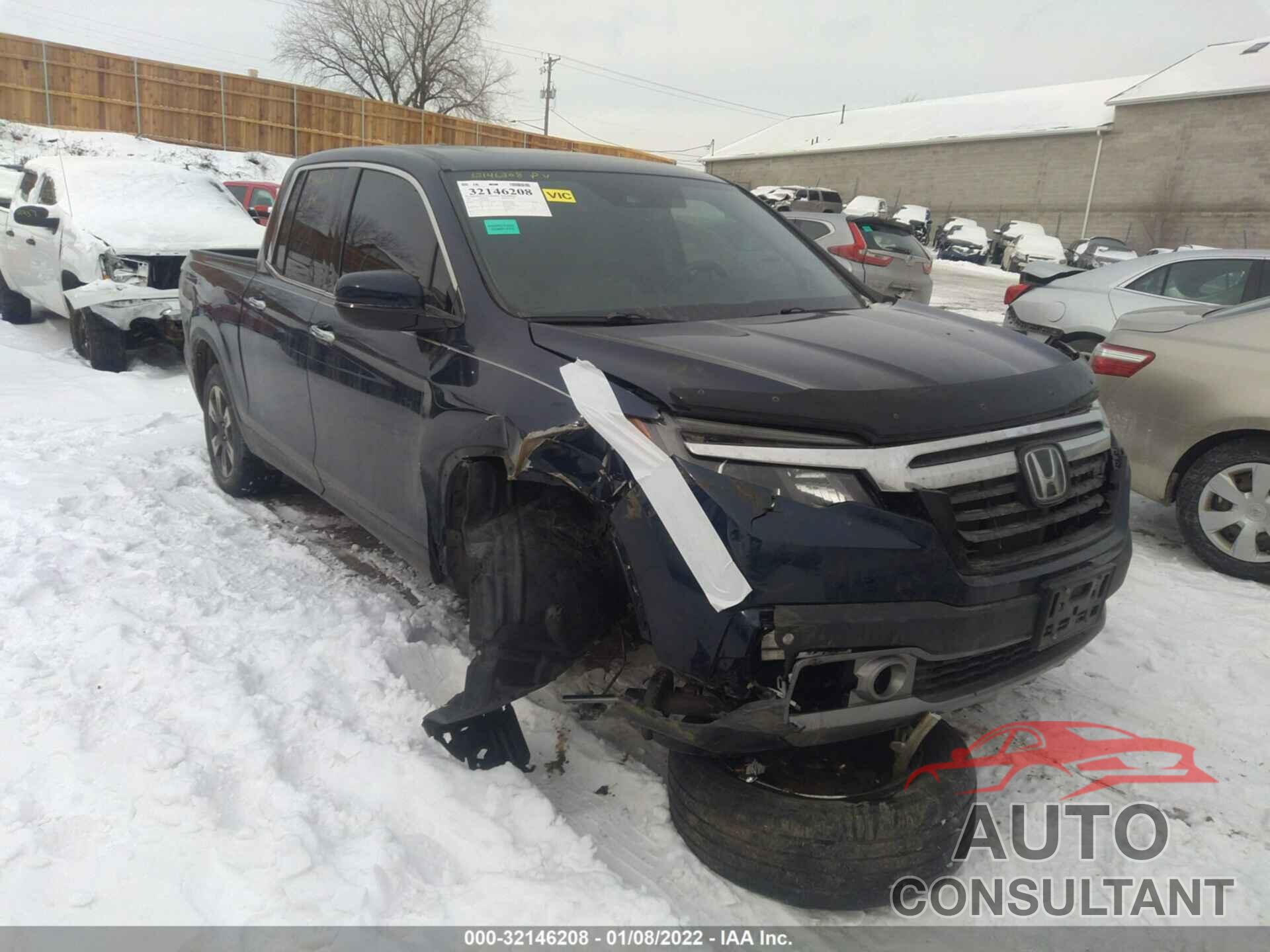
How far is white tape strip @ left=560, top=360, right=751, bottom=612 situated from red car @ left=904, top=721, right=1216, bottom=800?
4.33 feet

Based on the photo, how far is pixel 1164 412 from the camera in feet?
15.3

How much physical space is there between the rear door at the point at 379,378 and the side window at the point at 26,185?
8.25 meters

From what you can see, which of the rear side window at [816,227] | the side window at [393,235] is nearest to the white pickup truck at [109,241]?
the side window at [393,235]

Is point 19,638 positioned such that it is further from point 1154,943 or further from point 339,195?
point 1154,943

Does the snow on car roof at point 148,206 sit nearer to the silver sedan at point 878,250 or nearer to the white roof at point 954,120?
the silver sedan at point 878,250

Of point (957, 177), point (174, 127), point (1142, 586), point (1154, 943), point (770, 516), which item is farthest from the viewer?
point (957, 177)

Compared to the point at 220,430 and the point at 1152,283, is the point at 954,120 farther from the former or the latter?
the point at 220,430

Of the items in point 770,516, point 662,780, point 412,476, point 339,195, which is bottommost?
point 662,780

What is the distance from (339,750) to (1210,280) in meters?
8.07

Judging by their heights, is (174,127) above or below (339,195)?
above

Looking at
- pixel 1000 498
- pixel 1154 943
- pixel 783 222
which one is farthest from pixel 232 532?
pixel 1154 943

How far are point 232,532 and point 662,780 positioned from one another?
9.07ft

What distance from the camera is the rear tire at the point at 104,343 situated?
7.87 meters

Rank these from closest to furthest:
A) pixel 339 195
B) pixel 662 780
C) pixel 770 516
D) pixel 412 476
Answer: pixel 770 516, pixel 662 780, pixel 412 476, pixel 339 195
